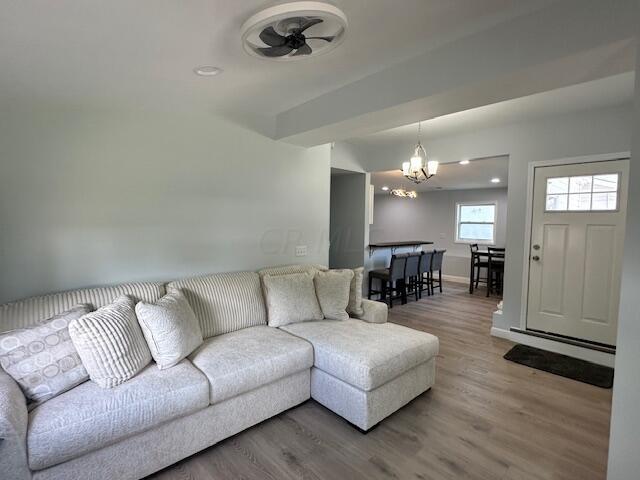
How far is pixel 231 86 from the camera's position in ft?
7.82

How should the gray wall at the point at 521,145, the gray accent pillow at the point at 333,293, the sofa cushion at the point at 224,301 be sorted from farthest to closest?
the gray wall at the point at 521,145
the gray accent pillow at the point at 333,293
the sofa cushion at the point at 224,301

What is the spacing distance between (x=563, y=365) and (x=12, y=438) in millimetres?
4052

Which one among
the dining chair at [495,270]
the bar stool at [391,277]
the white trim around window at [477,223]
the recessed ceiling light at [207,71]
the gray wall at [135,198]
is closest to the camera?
the recessed ceiling light at [207,71]

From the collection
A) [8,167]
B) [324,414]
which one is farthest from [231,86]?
[324,414]

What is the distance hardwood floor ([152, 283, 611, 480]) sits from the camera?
182 centimetres

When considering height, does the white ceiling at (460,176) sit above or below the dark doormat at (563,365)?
above

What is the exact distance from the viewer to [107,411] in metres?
1.58

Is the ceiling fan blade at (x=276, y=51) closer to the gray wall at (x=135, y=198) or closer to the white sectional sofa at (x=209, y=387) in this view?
the gray wall at (x=135, y=198)

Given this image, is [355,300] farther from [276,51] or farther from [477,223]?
[477,223]

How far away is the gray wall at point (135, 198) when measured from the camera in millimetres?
2176

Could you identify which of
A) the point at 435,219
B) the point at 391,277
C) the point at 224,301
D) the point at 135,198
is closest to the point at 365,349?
the point at 224,301

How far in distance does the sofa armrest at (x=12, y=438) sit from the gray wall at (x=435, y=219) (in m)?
7.72

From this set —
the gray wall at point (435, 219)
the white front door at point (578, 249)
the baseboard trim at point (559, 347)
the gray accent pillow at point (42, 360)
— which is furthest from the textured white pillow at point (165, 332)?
the gray wall at point (435, 219)

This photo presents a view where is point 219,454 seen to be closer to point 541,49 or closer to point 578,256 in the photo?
point 541,49
